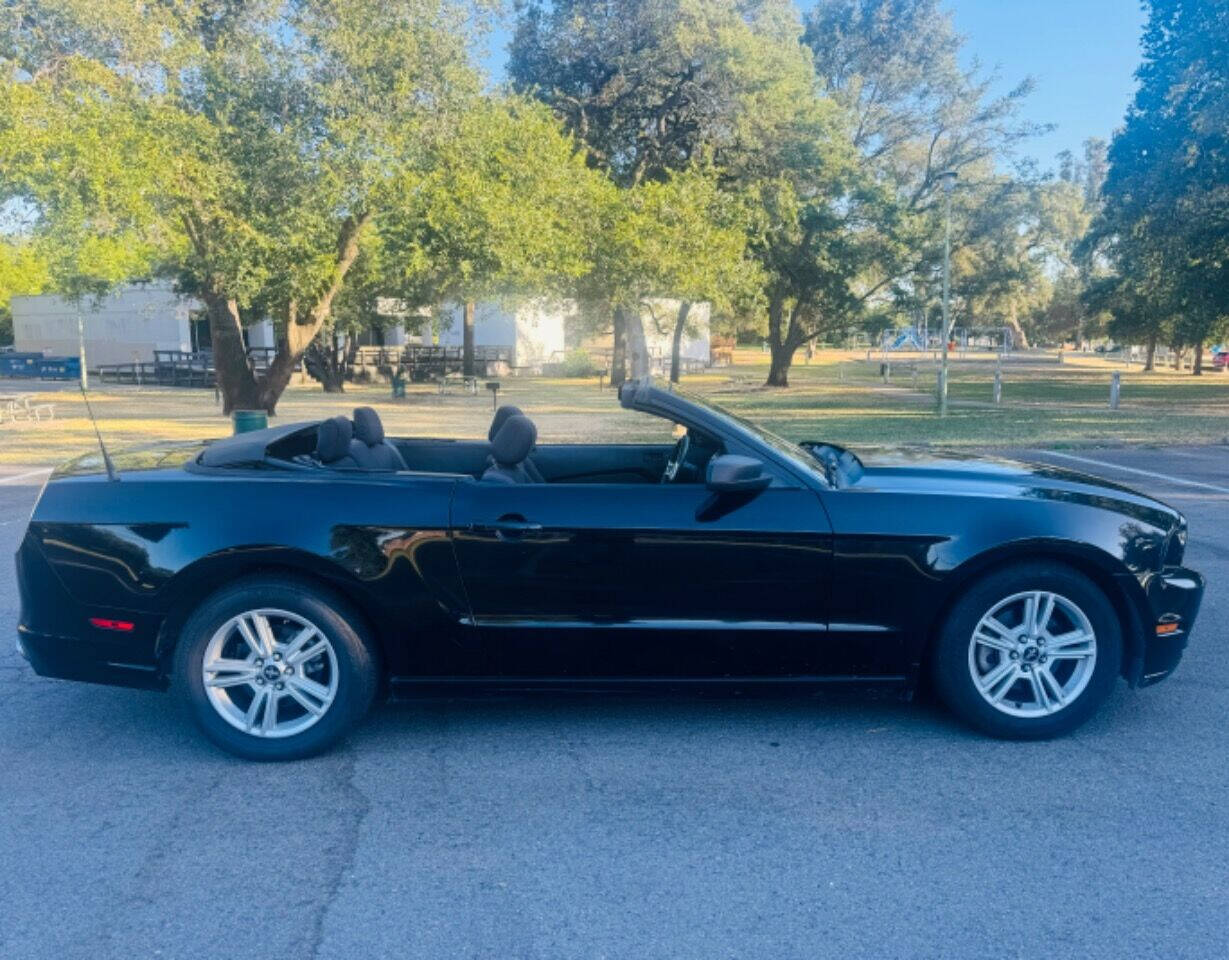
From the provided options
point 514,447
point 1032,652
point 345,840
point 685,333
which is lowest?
point 345,840

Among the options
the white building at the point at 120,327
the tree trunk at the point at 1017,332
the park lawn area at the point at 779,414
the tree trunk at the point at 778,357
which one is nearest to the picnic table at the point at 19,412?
the park lawn area at the point at 779,414

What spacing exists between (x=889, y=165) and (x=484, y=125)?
2633cm

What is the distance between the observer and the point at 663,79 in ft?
98.9

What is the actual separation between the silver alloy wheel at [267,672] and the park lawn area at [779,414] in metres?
2.27

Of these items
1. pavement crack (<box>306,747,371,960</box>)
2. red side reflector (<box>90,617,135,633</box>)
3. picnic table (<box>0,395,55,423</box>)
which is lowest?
picnic table (<box>0,395,55,423</box>)

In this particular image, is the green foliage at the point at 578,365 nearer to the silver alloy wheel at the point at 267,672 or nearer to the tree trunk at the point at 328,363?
the tree trunk at the point at 328,363

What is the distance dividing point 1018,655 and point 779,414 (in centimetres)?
1992

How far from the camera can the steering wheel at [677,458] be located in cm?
452

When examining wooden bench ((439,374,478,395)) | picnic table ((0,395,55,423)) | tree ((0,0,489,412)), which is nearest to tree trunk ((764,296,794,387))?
wooden bench ((439,374,478,395))

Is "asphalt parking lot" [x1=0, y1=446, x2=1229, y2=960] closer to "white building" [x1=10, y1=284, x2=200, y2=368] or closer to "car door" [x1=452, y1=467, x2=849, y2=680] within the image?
"car door" [x1=452, y1=467, x2=849, y2=680]

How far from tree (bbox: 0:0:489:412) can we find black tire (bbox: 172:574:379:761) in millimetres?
12691

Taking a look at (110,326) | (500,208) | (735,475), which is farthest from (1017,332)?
(735,475)

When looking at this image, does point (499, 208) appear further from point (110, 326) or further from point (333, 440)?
point (110, 326)

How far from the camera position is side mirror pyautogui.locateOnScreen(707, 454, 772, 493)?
386 centimetres
